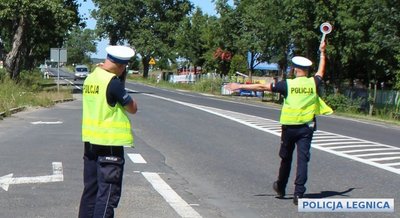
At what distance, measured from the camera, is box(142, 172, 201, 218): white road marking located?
7242 mm

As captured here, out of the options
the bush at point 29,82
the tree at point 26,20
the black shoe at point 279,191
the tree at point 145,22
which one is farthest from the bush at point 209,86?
the black shoe at point 279,191

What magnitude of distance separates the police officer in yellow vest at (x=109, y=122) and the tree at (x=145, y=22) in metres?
83.4

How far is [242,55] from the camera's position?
57281 millimetres

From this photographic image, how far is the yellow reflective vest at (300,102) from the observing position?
7.74m

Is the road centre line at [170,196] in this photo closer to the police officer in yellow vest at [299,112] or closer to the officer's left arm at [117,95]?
the police officer in yellow vest at [299,112]

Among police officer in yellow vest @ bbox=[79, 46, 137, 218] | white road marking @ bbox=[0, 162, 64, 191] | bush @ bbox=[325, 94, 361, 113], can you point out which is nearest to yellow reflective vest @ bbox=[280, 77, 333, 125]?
police officer in yellow vest @ bbox=[79, 46, 137, 218]

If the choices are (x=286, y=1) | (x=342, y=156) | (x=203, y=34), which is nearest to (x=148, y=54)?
(x=203, y=34)

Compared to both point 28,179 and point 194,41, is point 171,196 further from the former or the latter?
point 194,41

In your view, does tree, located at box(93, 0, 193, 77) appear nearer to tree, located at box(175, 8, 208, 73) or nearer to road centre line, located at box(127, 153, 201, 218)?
tree, located at box(175, 8, 208, 73)

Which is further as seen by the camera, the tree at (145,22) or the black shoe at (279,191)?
the tree at (145,22)

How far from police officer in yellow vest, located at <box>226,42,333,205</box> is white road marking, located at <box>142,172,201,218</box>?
142cm

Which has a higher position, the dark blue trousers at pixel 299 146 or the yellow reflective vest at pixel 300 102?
the yellow reflective vest at pixel 300 102

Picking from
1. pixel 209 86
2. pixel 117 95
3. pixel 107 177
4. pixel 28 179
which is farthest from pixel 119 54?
pixel 209 86

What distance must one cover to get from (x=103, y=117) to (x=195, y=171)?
525cm
